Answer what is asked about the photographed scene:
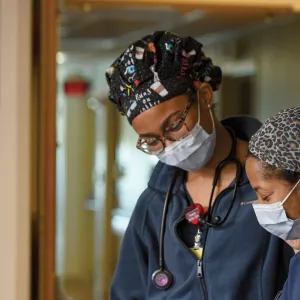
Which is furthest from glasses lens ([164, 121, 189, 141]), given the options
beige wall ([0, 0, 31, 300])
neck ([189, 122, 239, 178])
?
beige wall ([0, 0, 31, 300])

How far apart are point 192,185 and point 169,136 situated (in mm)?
170

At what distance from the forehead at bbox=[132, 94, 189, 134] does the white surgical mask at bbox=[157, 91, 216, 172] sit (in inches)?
2.3

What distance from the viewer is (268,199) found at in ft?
3.93

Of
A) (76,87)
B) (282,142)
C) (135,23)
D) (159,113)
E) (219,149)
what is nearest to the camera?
(282,142)

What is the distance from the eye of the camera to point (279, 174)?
1.16 metres

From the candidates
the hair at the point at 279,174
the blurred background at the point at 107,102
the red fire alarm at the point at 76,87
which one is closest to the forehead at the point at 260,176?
the hair at the point at 279,174

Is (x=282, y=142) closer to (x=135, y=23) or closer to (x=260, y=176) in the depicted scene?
(x=260, y=176)

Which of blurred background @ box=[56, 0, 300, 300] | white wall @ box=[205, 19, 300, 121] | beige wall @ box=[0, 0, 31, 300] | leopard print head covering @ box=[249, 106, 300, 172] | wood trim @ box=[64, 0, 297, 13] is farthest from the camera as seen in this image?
blurred background @ box=[56, 0, 300, 300]

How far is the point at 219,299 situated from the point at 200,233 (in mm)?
158

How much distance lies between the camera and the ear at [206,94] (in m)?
1.40

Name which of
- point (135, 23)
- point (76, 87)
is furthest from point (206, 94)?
point (76, 87)

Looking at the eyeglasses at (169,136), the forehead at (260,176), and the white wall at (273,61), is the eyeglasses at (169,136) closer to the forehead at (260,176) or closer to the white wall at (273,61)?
the forehead at (260,176)

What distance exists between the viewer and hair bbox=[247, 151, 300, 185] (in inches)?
45.2

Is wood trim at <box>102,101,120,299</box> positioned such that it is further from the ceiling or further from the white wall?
the white wall
